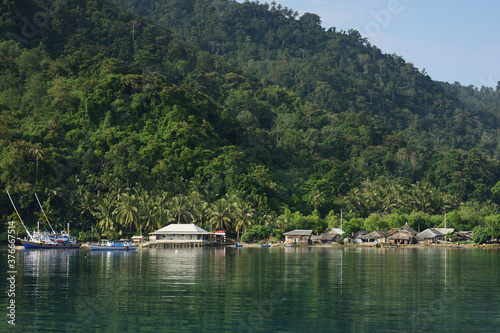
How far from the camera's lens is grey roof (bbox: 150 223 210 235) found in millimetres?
109875

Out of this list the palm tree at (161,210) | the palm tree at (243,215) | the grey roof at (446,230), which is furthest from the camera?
the grey roof at (446,230)

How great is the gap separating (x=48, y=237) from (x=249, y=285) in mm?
62766

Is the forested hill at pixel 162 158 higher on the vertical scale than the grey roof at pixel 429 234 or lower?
higher

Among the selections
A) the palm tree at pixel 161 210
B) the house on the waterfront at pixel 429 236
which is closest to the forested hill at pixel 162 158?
the palm tree at pixel 161 210

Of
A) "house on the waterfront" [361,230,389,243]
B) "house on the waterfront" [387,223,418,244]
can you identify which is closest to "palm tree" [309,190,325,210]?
"house on the waterfront" [361,230,389,243]

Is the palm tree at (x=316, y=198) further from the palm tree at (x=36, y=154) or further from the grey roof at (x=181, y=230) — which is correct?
the palm tree at (x=36, y=154)

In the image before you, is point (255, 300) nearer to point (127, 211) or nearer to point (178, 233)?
point (127, 211)

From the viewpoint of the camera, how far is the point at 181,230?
111 meters

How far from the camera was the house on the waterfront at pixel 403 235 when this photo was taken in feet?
406

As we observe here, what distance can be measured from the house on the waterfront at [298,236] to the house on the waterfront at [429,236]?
931 inches

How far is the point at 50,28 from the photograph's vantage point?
7244 inches

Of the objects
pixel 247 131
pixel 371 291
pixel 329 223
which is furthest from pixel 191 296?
Answer: pixel 247 131

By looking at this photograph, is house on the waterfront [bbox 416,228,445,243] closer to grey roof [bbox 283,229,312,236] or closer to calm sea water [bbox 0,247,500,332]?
grey roof [bbox 283,229,312,236]

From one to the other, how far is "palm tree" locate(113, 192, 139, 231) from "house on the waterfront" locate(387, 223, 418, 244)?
53778mm
